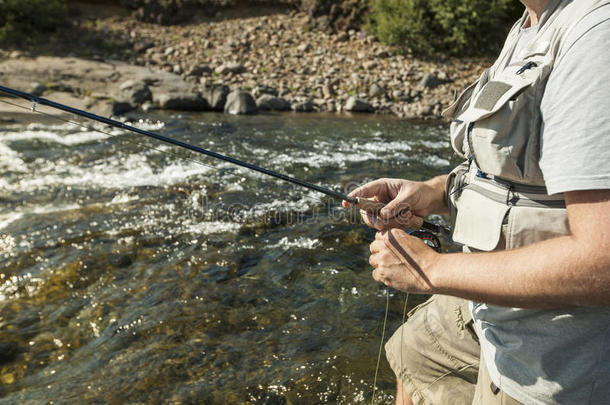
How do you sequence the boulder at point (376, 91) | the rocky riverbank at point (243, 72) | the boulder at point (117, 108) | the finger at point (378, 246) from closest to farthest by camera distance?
the finger at point (378, 246) → the boulder at point (117, 108) → the rocky riverbank at point (243, 72) → the boulder at point (376, 91)

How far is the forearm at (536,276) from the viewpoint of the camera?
3.95 feet

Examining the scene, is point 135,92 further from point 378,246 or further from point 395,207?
point 378,246

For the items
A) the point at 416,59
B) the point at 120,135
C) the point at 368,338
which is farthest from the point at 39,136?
the point at 416,59

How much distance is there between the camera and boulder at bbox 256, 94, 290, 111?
→ 13.1 metres

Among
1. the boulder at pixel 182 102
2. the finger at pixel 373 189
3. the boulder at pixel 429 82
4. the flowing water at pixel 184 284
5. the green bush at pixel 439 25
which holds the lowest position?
the flowing water at pixel 184 284

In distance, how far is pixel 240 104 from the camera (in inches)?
492

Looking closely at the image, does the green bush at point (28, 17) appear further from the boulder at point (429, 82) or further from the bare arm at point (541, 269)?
the bare arm at point (541, 269)

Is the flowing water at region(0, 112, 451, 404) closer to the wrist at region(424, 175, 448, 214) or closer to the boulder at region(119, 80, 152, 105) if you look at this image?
the wrist at region(424, 175, 448, 214)

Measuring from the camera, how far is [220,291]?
4.10m

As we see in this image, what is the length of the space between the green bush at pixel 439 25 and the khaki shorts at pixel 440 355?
16.2m

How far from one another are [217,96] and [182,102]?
0.94 metres

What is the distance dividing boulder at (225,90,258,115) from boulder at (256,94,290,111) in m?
0.32

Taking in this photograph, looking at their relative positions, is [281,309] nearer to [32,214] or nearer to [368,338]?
[368,338]

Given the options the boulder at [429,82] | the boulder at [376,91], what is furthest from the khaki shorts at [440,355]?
the boulder at [429,82]
